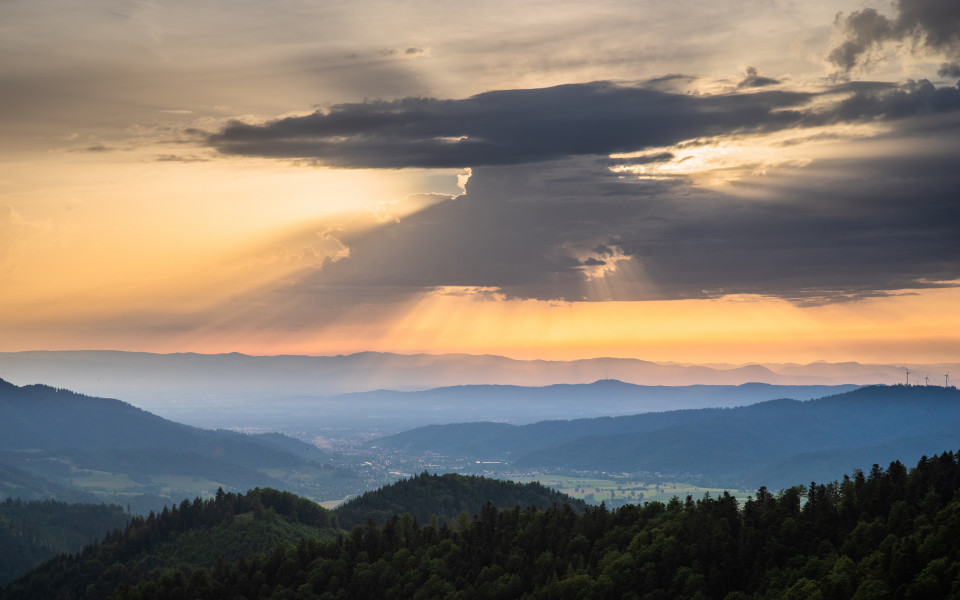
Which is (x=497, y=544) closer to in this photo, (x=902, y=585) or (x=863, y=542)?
(x=863, y=542)

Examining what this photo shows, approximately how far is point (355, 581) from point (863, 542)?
91.1 m

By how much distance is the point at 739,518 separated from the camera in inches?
6004

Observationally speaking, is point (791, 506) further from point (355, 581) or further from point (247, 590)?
point (247, 590)

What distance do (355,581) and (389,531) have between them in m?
20.5

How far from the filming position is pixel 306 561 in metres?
191

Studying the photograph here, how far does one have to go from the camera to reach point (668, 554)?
472 feet

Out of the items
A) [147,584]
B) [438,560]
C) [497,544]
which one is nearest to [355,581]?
[438,560]

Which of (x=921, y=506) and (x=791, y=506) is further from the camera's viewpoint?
(x=791, y=506)

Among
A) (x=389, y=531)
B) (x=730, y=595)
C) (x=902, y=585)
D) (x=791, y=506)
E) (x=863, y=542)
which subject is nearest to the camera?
(x=902, y=585)

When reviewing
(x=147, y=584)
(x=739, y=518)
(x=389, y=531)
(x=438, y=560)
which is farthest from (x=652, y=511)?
(x=147, y=584)

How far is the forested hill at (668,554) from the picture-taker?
11700cm

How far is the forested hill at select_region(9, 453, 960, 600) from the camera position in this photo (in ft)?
384

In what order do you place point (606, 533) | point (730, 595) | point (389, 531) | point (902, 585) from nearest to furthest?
point (902, 585) → point (730, 595) → point (606, 533) → point (389, 531)

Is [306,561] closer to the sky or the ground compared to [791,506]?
closer to the ground
